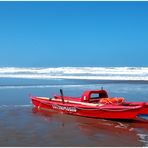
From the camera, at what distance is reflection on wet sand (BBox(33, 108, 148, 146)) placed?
10.1 m

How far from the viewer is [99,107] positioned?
14.2 m

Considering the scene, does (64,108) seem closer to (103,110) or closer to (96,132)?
(103,110)

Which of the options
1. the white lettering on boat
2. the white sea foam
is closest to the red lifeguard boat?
the white lettering on boat

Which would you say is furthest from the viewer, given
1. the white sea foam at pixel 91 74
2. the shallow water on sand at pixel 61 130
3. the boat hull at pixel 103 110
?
the white sea foam at pixel 91 74

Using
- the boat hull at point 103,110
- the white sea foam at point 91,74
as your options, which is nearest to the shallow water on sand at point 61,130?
the boat hull at point 103,110

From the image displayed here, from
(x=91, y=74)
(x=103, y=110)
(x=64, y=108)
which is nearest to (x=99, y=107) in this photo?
(x=103, y=110)

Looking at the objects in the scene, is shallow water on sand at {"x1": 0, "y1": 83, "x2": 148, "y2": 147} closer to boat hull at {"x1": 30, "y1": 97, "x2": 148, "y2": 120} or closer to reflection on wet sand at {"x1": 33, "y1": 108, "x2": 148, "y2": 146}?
reflection on wet sand at {"x1": 33, "y1": 108, "x2": 148, "y2": 146}

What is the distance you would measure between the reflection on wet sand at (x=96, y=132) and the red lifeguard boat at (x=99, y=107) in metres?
0.27

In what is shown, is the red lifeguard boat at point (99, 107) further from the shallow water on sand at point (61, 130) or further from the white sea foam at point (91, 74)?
the white sea foam at point (91, 74)

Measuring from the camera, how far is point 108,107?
14.0 m

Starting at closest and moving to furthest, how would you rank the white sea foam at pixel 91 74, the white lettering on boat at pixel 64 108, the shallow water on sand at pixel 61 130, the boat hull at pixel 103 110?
1. the shallow water on sand at pixel 61 130
2. the boat hull at pixel 103 110
3. the white lettering on boat at pixel 64 108
4. the white sea foam at pixel 91 74

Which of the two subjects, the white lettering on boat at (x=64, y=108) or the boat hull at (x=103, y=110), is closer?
the boat hull at (x=103, y=110)

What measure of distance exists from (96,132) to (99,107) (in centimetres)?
271

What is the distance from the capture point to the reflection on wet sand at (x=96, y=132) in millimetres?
10062
